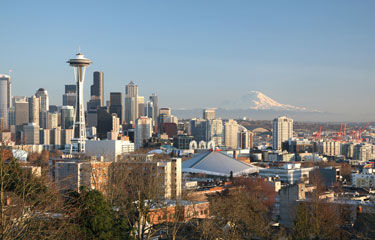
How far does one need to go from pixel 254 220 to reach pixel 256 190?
57.5 ft

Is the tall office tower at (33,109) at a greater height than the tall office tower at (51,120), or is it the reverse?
the tall office tower at (33,109)

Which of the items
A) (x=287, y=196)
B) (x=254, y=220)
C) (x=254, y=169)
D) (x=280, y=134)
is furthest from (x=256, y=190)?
(x=280, y=134)

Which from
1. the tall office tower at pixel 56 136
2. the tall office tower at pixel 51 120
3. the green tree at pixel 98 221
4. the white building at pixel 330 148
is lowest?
the white building at pixel 330 148

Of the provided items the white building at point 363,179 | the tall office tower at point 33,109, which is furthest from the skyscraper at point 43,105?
the white building at point 363,179

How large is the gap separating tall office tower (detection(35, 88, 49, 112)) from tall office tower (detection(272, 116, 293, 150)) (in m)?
68.7

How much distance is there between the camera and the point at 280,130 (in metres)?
136

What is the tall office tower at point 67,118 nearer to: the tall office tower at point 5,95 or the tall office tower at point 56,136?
the tall office tower at point 56,136

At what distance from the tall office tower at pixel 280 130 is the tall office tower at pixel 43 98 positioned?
68724 mm

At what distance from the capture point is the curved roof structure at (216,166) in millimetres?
58772

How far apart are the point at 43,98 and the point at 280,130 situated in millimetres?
74769

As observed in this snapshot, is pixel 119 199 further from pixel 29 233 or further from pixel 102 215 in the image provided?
pixel 29 233

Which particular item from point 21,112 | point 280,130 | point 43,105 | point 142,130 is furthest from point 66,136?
point 43,105

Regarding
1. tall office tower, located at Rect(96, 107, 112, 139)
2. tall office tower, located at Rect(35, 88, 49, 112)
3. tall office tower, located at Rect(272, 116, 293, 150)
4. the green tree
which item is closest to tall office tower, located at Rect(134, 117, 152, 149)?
tall office tower, located at Rect(96, 107, 112, 139)

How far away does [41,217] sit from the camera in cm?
919
